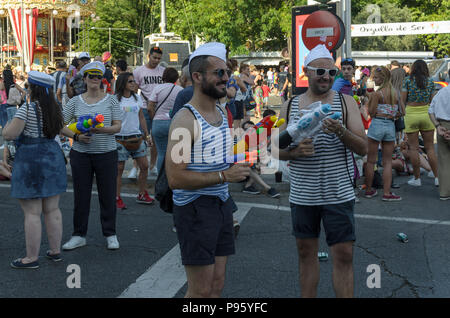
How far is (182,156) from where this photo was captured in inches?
129

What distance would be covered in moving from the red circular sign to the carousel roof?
4082 cm

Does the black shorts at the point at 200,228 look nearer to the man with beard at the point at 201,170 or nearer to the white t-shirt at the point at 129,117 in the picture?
the man with beard at the point at 201,170

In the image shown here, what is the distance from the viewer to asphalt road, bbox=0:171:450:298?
4.73 metres

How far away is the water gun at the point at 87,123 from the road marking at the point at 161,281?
1.41 meters

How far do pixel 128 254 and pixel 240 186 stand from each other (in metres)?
3.47

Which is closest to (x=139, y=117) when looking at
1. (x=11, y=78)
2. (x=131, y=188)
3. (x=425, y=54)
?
(x=131, y=188)

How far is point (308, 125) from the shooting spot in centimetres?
366

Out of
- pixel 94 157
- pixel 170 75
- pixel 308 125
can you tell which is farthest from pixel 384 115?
pixel 308 125

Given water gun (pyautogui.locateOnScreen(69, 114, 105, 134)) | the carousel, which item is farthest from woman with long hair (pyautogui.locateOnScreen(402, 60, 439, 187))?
the carousel

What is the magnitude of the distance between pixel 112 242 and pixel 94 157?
2.83 ft

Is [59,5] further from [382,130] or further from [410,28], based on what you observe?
[382,130]

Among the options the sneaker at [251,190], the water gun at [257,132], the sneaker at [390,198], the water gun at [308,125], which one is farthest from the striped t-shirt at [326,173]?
the sneaker at [251,190]

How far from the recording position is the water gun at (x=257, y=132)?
338 centimetres

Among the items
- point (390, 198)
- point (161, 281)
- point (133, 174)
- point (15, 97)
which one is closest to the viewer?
point (161, 281)
